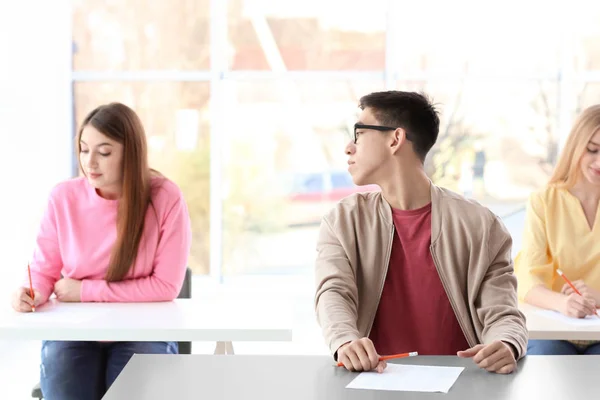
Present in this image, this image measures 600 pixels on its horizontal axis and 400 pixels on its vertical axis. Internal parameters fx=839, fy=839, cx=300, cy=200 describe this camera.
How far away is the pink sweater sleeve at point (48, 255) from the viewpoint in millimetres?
3154

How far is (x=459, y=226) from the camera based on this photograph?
2.38 metres

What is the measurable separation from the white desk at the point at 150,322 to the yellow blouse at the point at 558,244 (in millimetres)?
956

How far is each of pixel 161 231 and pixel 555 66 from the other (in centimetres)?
360

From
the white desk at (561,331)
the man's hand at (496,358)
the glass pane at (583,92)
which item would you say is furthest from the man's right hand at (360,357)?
the glass pane at (583,92)

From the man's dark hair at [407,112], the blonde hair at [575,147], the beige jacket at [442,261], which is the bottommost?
the beige jacket at [442,261]

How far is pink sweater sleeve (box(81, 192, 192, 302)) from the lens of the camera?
3.03 m

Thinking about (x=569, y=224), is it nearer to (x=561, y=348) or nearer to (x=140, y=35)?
(x=561, y=348)

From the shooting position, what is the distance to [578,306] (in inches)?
109

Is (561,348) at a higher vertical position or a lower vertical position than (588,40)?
lower

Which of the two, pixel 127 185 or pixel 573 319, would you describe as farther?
pixel 127 185

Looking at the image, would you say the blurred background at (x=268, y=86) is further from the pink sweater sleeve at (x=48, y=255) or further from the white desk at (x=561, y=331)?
the white desk at (x=561, y=331)

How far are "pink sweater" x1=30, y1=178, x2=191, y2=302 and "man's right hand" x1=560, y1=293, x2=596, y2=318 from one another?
1.37m

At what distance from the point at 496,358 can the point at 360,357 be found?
31cm

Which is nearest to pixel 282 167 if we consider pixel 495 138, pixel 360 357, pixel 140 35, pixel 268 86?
pixel 268 86
